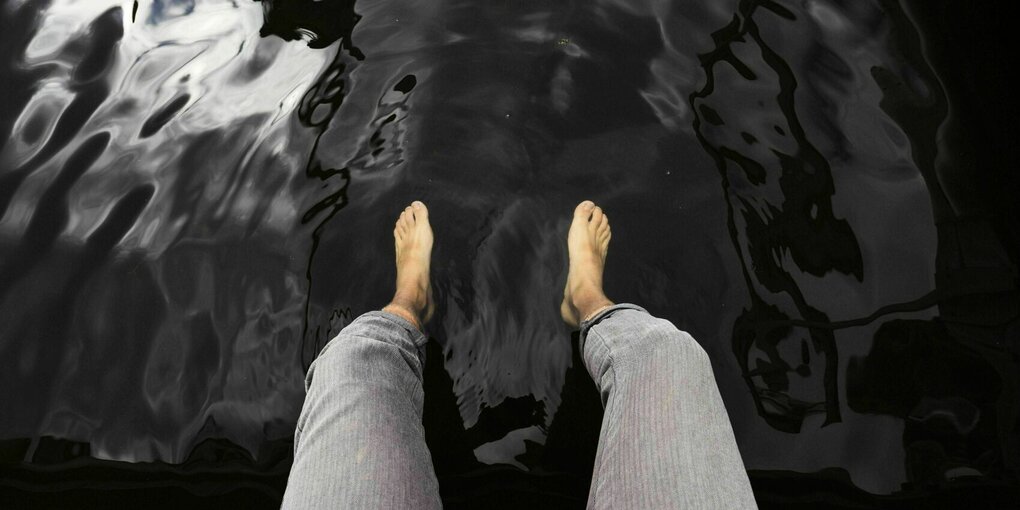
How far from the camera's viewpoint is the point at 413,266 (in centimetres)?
165

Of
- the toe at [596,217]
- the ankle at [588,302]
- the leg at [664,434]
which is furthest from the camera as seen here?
the toe at [596,217]

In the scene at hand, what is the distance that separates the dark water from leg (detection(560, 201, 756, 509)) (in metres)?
0.34

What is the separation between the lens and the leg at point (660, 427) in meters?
0.97

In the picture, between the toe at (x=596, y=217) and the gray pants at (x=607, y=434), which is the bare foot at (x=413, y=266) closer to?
the gray pants at (x=607, y=434)

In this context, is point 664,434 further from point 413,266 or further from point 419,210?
point 419,210

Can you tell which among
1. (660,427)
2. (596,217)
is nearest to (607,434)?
(660,427)

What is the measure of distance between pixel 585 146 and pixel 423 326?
2.23 feet

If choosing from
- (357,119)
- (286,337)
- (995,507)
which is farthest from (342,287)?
(995,507)

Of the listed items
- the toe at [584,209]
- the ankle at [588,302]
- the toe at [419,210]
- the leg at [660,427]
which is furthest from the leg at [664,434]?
the toe at [419,210]

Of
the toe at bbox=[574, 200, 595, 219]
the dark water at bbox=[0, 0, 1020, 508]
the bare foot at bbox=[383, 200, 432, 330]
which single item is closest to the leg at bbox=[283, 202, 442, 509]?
the bare foot at bbox=[383, 200, 432, 330]

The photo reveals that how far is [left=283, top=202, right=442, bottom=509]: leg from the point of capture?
1.00 metres

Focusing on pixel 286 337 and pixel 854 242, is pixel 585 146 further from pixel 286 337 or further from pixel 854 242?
pixel 286 337

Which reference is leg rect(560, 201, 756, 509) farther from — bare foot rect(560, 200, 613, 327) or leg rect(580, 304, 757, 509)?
bare foot rect(560, 200, 613, 327)

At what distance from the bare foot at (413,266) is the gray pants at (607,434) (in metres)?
0.26
